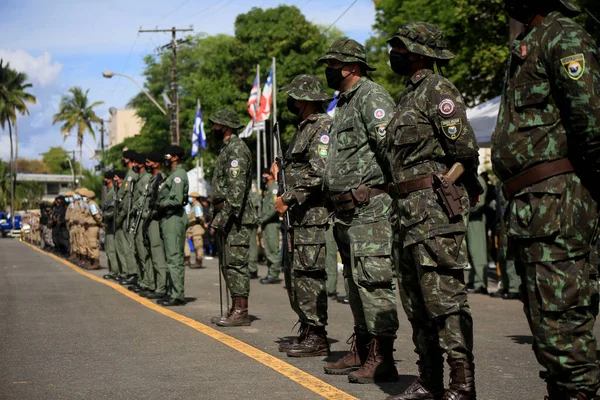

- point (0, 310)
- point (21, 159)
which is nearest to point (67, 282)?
point (0, 310)

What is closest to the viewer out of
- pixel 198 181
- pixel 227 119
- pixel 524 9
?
pixel 524 9

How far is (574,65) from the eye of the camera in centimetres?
409

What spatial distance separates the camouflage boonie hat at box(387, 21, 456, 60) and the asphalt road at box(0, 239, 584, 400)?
2.17 m

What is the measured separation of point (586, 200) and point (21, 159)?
158314 millimetres

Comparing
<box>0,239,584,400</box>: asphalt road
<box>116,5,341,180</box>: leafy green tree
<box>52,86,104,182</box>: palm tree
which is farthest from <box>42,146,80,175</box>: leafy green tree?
<box>0,239,584,400</box>: asphalt road

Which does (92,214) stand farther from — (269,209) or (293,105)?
(293,105)

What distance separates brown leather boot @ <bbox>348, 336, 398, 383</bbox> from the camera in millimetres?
6359

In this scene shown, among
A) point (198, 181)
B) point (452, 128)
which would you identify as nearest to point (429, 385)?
point (452, 128)

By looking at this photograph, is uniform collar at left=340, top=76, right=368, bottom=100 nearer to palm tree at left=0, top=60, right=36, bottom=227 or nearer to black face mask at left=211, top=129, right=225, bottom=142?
black face mask at left=211, top=129, right=225, bottom=142

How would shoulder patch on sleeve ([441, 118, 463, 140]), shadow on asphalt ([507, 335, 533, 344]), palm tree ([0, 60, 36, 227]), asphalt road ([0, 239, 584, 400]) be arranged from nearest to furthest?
shoulder patch on sleeve ([441, 118, 463, 140])
asphalt road ([0, 239, 584, 400])
shadow on asphalt ([507, 335, 533, 344])
palm tree ([0, 60, 36, 227])

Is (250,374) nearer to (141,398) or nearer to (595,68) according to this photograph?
(141,398)

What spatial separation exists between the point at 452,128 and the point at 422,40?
0.60m

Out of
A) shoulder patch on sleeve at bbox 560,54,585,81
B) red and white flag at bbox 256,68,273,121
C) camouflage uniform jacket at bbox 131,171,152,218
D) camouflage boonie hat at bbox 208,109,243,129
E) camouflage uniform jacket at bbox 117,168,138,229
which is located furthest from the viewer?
red and white flag at bbox 256,68,273,121

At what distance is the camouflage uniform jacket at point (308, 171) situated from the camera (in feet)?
24.5
